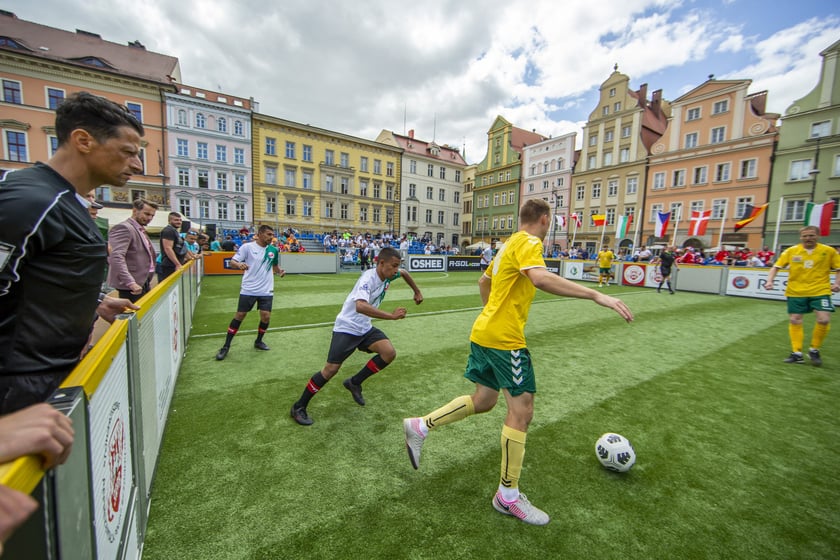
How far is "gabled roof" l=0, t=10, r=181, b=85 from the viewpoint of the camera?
104ft

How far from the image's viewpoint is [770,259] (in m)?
23.2

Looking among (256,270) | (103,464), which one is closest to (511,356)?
(103,464)

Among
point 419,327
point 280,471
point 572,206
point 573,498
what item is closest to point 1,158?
point 419,327

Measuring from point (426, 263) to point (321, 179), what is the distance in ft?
84.5

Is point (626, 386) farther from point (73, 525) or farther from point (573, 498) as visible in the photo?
point (73, 525)

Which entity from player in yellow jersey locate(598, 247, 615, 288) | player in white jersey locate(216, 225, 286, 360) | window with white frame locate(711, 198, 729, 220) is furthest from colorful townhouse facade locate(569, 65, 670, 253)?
player in white jersey locate(216, 225, 286, 360)

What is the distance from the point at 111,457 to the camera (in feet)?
5.67

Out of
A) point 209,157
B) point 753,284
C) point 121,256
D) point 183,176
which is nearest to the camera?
point 121,256

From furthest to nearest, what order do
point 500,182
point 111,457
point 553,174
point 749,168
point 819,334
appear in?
point 500,182
point 553,174
point 749,168
point 819,334
point 111,457

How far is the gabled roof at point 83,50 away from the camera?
3181 centimetres

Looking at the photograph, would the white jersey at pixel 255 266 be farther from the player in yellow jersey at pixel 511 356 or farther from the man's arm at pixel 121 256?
the player in yellow jersey at pixel 511 356

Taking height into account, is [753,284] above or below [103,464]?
below

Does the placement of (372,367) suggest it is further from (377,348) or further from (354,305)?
(354,305)

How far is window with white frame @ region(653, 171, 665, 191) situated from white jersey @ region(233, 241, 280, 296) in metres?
41.8
